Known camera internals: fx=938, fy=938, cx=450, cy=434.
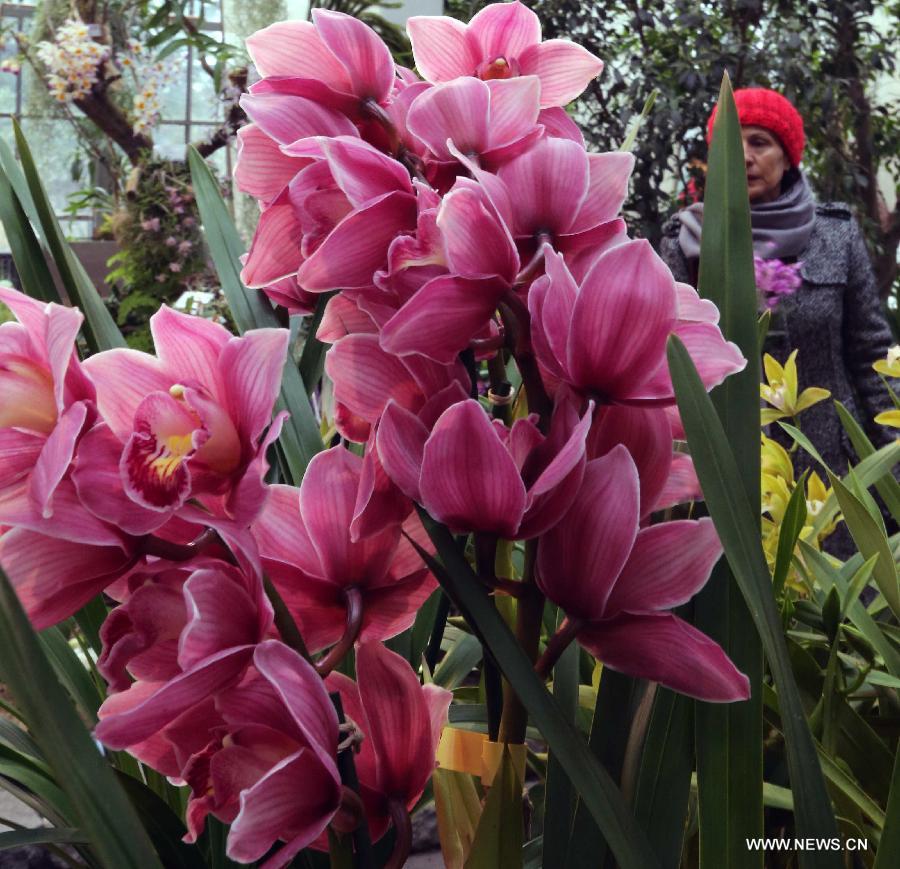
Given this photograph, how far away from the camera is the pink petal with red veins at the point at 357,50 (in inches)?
10.7

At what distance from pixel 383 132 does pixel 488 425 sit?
0.39 ft

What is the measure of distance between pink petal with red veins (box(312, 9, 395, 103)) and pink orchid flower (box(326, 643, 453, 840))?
16cm

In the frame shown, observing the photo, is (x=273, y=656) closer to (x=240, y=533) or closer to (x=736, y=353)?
(x=240, y=533)

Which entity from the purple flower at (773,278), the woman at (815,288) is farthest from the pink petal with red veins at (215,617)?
the woman at (815,288)

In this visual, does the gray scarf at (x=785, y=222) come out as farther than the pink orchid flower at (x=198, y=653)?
Yes

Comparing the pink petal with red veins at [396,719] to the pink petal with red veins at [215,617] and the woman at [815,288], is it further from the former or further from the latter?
the woman at [815,288]

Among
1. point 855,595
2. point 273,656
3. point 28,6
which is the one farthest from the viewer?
point 28,6

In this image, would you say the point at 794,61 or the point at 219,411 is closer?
the point at 219,411

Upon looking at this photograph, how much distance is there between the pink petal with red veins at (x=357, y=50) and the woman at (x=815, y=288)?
5.11 feet

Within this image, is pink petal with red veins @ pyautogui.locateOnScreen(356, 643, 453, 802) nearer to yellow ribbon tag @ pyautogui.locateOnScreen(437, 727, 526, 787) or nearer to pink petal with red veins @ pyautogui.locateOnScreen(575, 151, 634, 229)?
yellow ribbon tag @ pyautogui.locateOnScreen(437, 727, 526, 787)

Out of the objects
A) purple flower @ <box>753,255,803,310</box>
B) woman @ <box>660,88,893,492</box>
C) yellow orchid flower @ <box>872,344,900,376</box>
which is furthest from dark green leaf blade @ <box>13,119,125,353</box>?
woman @ <box>660,88,893,492</box>

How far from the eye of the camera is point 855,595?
0.43m

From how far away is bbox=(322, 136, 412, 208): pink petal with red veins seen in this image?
0.79 ft

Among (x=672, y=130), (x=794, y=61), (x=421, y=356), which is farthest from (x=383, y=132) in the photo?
(x=794, y=61)
